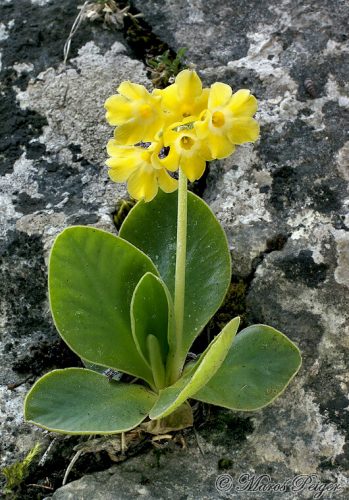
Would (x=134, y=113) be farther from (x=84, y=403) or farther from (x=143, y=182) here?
(x=84, y=403)

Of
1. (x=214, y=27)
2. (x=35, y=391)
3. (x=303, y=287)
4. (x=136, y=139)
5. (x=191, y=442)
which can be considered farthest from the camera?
(x=214, y=27)

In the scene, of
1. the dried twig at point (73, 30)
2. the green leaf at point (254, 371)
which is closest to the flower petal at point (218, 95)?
the green leaf at point (254, 371)

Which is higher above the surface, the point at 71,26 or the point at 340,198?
the point at 71,26

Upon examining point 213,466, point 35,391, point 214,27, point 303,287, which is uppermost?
point 214,27

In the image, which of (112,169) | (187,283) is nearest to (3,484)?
(187,283)

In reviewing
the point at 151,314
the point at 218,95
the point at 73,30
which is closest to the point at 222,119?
the point at 218,95

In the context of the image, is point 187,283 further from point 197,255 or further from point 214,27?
point 214,27

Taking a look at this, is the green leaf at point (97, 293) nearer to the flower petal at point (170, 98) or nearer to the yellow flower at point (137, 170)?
the yellow flower at point (137, 170)
